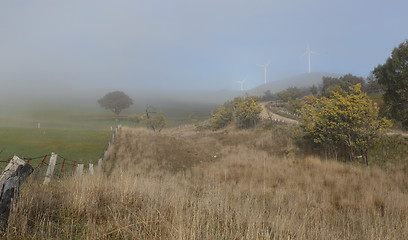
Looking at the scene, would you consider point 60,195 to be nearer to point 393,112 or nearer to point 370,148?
point 370,148

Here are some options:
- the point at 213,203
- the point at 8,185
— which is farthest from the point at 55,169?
the point at 213,203

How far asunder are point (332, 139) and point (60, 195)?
18.7 meters

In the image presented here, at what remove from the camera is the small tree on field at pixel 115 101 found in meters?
73.2

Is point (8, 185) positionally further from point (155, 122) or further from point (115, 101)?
point (115, 101)

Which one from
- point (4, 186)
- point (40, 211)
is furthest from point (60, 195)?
point (4, 186)

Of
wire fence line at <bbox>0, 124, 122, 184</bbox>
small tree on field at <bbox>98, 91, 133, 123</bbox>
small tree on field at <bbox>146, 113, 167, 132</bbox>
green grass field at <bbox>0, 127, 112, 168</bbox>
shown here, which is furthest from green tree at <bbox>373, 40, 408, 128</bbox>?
small tree on field at <bbox>98, 91, 133, 123</bbox>

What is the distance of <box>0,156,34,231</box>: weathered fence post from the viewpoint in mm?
2945

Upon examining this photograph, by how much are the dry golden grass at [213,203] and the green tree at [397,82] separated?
17.8 meters

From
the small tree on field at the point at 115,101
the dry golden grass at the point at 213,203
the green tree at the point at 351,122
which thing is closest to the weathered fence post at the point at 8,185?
the dry golden grass at the point at 213,203

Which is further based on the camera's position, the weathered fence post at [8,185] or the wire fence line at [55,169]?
the wire fence line at [55,169]

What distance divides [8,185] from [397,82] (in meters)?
37.0

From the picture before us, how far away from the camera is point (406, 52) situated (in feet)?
83.0

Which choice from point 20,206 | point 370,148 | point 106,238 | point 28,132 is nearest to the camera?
point 106,238

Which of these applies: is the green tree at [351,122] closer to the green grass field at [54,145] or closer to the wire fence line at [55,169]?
the wire fence line at [55,169]
